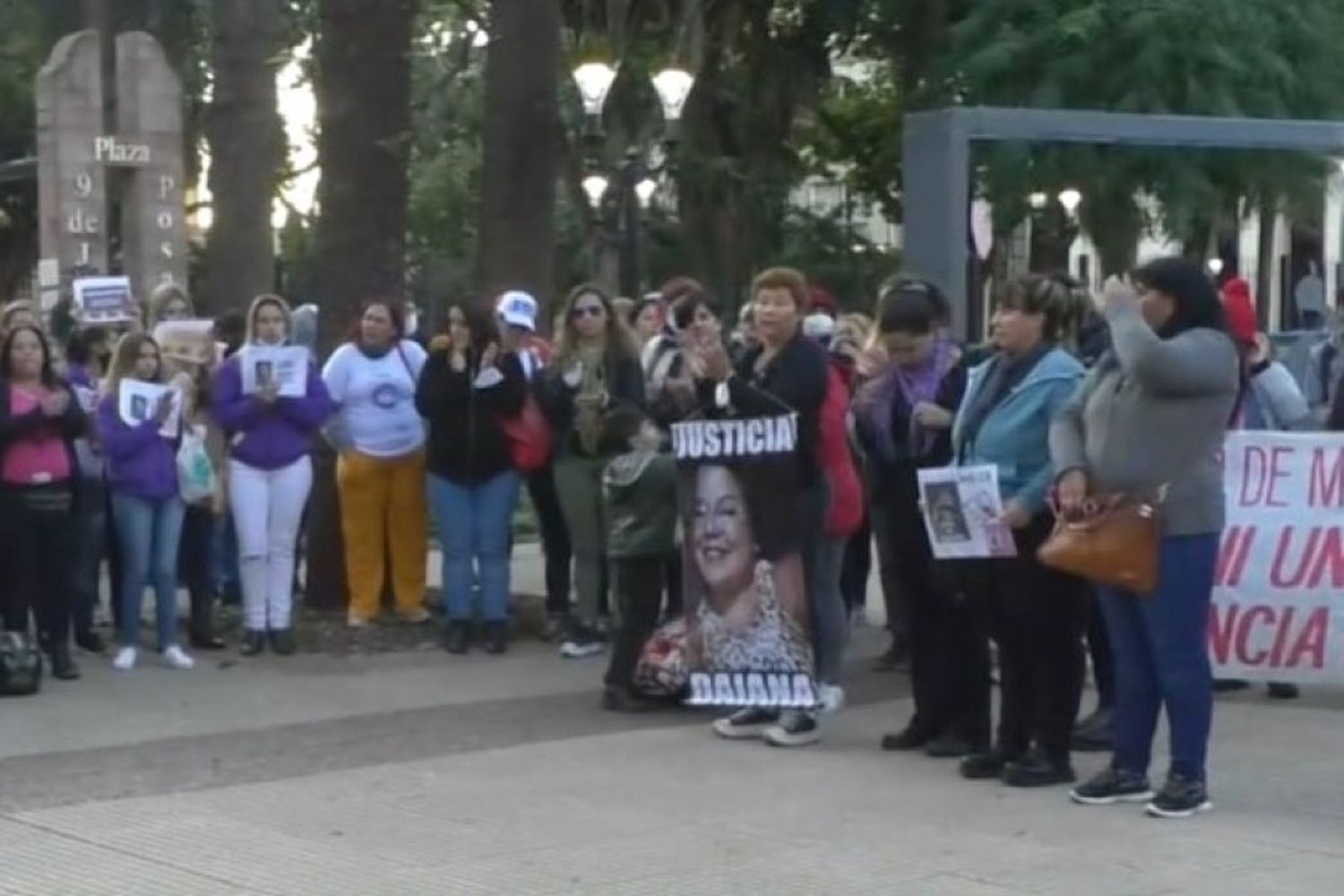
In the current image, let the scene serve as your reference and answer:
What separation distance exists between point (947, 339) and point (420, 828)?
318 cm

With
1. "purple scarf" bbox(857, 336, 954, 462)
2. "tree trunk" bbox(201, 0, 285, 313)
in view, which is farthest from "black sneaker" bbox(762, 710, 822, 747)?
"tree trunk" bbox(201, 0, 285, 313)

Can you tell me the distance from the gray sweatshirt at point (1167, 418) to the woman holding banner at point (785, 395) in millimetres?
1785

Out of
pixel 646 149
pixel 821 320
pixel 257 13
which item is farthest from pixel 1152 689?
pixel 646 149

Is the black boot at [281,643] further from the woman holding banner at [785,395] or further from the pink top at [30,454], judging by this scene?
the woman holding banner at [785,395]

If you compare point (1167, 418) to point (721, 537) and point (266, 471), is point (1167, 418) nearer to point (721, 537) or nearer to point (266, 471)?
point (721, 537)

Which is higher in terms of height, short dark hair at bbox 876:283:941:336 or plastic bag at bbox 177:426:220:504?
short dark hair at bbox 876:283:941:336

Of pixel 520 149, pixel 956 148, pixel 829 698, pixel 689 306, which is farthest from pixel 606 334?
pixel 520 149

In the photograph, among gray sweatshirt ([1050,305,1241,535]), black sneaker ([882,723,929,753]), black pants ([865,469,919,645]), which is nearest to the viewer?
gray sweatshirt ([1050,305,1241,535])

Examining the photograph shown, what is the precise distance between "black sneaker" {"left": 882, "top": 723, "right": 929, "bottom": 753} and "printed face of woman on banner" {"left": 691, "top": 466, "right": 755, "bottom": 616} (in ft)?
2.77

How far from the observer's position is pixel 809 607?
35.1ft

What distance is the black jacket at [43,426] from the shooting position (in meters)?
11.9

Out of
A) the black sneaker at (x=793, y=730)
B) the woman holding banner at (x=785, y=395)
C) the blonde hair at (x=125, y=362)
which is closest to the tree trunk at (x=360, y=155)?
the blonde hair at (x=125, y=362)

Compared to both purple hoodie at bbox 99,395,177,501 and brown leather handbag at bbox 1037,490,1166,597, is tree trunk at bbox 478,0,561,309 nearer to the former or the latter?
purple hoodie at bbox 99,395,177,501

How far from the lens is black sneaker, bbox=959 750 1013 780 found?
32.0 feet
